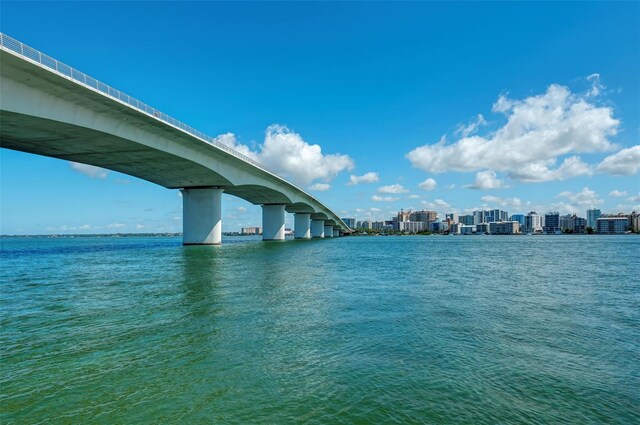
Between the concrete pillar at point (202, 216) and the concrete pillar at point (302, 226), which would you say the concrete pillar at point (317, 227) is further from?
the concrete pillar at point (202, 216)

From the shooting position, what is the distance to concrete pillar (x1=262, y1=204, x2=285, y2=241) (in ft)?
305

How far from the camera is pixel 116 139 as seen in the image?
3516 cm

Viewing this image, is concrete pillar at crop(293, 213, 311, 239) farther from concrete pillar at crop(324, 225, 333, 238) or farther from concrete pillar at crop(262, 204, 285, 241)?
concrete pillar at crop(324, 225, 333, 238)

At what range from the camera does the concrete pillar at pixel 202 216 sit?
6025 centimetres

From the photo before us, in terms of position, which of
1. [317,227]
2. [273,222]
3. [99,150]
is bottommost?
[317,227]

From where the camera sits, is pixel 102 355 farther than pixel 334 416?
Yes

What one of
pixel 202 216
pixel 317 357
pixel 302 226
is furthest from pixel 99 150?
pixel 302 226

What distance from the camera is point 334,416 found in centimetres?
598

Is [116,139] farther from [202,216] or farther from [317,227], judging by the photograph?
[317,227]

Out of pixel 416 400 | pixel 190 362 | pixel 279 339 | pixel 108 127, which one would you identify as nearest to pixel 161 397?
pixel 190 362

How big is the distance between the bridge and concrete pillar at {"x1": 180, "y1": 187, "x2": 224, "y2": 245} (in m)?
0.16

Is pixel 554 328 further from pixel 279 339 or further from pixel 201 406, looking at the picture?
pixel 201 406

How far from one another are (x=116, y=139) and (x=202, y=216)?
26825 mm

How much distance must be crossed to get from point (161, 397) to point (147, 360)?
2185 millimetres
